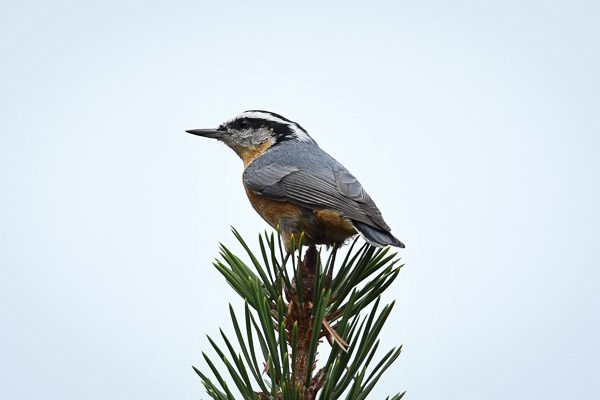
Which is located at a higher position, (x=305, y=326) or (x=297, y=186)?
(x=297, y=186)

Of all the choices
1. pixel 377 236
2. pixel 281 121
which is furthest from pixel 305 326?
pixel 281 121

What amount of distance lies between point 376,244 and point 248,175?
177cm

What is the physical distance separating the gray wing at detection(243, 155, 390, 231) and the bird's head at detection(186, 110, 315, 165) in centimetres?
59

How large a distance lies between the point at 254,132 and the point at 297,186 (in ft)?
4.55

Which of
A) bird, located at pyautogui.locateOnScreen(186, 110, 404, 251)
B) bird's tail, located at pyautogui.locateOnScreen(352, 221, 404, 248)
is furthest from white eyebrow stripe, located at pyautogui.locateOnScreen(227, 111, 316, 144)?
bird's tail, located at pyautogui.locateOnScreen(352, 221, 404, 248)

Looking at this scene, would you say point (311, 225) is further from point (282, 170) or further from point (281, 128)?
point (281, 128)

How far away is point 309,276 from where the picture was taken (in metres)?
2.54

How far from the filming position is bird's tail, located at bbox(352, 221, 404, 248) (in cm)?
282

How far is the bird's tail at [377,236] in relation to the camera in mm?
Result: 2816

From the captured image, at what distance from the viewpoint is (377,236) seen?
2.94 meters

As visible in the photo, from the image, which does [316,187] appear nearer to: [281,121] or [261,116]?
[281,121]

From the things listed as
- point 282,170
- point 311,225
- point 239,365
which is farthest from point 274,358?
point 282,170

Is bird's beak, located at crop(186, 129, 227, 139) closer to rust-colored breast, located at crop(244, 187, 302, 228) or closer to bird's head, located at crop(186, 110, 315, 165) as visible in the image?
bird's head, located at crop(186, 110, 315, 165)

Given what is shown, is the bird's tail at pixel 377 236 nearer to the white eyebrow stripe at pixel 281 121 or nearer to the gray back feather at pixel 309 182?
the gray back feather at pixel 309 182
